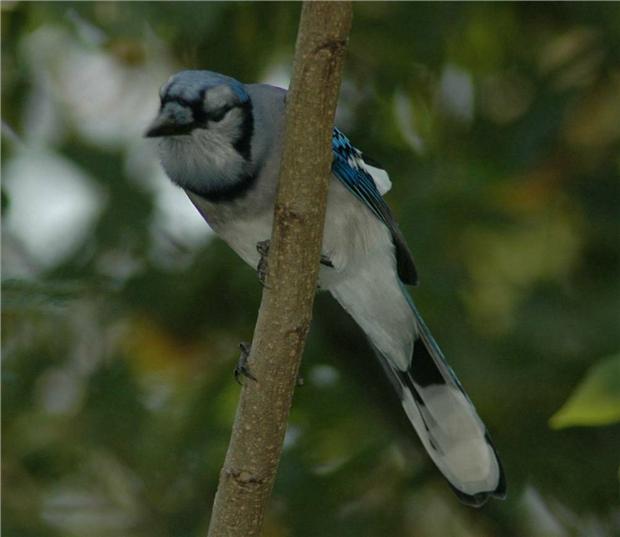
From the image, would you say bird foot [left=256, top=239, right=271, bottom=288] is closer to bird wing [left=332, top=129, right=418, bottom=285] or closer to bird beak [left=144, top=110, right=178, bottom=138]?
bird beak [left=144, top=110, right=178, bottom=138]

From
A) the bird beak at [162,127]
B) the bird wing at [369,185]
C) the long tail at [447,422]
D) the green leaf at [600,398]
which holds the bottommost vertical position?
Result: the long tail at [447,422]

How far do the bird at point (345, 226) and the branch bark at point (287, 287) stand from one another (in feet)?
1.47

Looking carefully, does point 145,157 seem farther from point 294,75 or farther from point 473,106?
point 294,75

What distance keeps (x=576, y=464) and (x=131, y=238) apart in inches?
64.8

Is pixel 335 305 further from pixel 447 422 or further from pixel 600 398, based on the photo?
pixel 600 398

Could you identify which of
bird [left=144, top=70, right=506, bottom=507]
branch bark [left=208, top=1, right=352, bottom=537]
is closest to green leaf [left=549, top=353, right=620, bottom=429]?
branch bark [left=208, top=1, right=352, bottom=537]

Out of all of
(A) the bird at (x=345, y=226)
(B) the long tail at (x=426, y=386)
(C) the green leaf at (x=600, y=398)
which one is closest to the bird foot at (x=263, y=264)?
(A) the bird at (x=345, y=226)

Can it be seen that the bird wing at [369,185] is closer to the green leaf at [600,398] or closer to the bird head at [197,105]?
the bird head at [197,105]

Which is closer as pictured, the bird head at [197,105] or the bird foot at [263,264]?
the bird foot at [263,264]

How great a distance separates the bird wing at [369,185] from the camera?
3.43 m

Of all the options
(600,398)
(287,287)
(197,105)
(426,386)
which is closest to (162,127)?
(197,105)

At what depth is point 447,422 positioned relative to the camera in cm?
360

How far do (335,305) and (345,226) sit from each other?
3.17ft

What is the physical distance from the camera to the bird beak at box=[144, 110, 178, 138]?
2.96m
